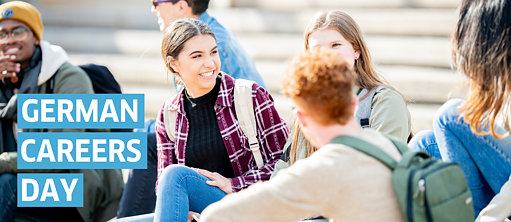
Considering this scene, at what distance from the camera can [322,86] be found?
130 cm

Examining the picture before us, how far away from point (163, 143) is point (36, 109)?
1.11m

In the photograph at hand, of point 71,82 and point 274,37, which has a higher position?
point 274,37

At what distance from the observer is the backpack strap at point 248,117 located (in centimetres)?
237

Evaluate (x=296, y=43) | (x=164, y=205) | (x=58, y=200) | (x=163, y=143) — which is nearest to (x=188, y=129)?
(x=163, y=143)

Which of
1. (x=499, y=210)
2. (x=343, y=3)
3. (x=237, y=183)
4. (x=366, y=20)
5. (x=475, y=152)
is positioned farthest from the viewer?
(x=343, y=3)

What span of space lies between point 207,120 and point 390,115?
891 millimetres

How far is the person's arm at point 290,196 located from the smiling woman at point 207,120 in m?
0.94

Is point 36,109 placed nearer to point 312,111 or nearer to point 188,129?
point 188,129

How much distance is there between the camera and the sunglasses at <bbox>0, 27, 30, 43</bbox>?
3.32 m

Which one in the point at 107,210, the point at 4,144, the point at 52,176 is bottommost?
the point at 107,210

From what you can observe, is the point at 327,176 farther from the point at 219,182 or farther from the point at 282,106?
the point at 282,106

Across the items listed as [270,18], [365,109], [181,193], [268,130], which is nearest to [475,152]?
[365,109]

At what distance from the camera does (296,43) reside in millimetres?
4934

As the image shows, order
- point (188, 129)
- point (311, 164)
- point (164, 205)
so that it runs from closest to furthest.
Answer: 1. point (311, 164)
2. point (164, 205)
3. point (188, 129)
